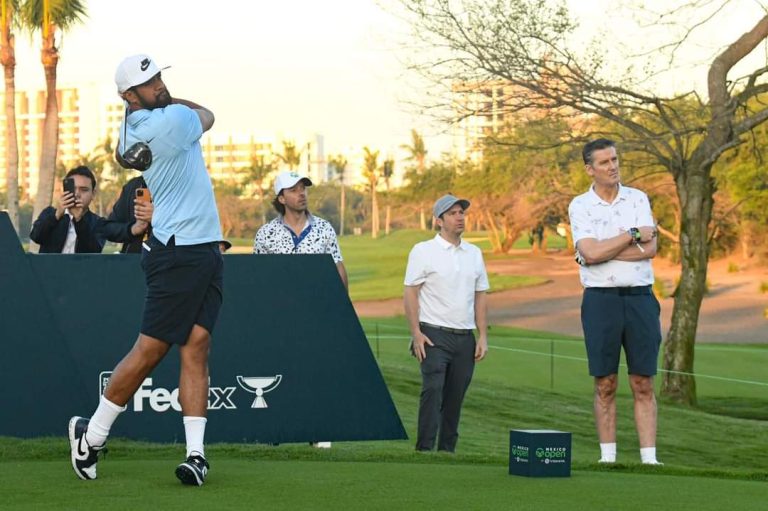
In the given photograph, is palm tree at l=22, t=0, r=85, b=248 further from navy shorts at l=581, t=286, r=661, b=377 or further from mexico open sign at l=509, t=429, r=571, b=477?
mexico open sign at l=509, t=429, r=571, b=477

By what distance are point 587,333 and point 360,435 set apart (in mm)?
1748

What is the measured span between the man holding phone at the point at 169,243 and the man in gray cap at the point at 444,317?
136 inches

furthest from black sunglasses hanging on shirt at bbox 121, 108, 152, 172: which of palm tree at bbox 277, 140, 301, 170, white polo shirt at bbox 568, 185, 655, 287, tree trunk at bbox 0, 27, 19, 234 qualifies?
palm tree at bbox 277, 140, 301, 170

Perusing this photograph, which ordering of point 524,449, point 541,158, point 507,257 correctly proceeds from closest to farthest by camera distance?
point 524,449, point 541,158, point 507,257

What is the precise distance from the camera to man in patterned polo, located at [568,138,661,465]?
8.05 metres

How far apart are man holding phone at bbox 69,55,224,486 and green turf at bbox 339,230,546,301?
171 feet

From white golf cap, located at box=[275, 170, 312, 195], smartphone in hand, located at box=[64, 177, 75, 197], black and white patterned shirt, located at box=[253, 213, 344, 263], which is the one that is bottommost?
black and white patterned shirt, located at box=[253, 213, 344, 263]

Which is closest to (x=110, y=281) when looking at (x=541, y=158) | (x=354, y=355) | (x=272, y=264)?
(x=272, y=264)

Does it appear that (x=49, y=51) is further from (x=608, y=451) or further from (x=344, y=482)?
(x=344, y=482)

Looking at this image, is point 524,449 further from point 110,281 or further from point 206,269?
point 110,281

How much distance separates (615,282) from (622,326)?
0.28 m

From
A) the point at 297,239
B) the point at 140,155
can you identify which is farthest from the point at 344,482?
the point at 297,239

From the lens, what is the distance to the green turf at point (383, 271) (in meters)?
63.7

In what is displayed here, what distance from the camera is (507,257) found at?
94750 millimetres
